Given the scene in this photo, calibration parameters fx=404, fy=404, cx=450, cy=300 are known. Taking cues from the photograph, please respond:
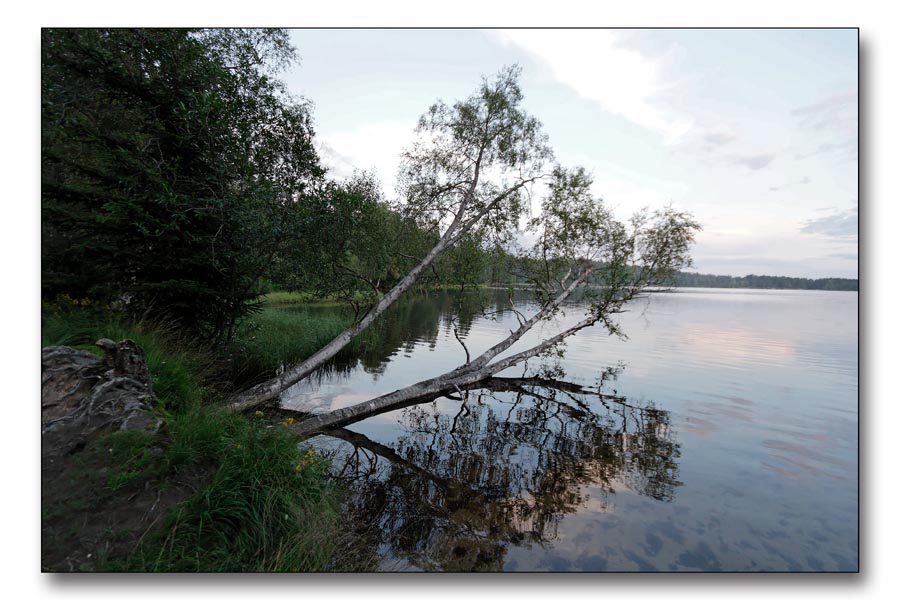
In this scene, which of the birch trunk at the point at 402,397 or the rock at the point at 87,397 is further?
the birch trunk at the point at 402,397

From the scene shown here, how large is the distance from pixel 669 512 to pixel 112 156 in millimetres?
11739

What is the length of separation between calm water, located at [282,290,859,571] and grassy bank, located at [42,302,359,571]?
50.7 inches

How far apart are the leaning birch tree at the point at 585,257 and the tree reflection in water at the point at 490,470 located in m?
1.03

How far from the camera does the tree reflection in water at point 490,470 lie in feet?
18.0

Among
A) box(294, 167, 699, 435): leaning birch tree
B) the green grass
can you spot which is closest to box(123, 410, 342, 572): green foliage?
box(294, 167, 699, 435): leaning birch tree

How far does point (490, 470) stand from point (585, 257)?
8.10 m

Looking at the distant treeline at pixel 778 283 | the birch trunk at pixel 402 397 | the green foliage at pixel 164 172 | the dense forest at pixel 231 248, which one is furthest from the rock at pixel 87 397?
the distant treeline at pixel 778 283

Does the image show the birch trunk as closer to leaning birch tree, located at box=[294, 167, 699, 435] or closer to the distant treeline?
leaning birch tree, located at box=[294, 167, 699, 435]

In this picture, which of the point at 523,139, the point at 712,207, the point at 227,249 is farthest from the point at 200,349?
the point at 712,207

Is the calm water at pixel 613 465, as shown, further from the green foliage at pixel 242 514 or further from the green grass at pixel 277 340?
the green grass at pixel 277 340

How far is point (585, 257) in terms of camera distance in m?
13.2

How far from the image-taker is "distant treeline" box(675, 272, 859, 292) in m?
6.05

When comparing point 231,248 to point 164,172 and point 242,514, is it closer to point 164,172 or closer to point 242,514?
point 164,172
